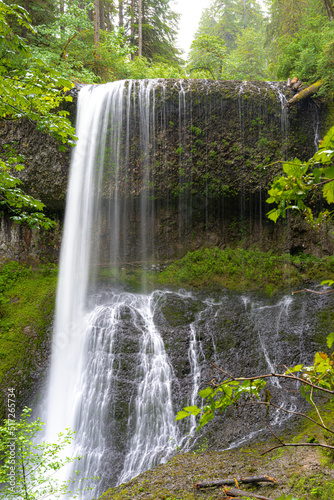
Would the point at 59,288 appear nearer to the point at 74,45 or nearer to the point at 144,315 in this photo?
the point at 144,315

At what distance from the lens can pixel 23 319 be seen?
7715 mm

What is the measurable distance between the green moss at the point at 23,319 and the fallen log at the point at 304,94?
27.0ft

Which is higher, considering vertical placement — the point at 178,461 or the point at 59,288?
the point at 59,288

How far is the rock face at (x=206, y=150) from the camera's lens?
9242 millimetres

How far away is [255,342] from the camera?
655 centimetres

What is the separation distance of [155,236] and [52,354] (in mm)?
4758

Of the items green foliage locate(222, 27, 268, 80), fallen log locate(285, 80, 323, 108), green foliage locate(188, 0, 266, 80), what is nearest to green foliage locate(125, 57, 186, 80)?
green foliage locate(188, 0, 266, 80)

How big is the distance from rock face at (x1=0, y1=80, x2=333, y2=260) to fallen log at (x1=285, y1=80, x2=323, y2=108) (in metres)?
0.21

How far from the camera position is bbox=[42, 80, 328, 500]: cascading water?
5.62 m

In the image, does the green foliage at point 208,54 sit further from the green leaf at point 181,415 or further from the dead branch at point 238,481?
the green leaf at point 181,415

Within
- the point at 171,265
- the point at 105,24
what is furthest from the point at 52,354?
the point at 105,24

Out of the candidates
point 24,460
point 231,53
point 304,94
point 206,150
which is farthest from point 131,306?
point 231,53

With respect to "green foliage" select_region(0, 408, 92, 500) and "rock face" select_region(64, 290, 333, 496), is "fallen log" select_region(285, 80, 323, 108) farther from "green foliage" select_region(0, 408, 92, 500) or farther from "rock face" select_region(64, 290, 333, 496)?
"green foliage" select_region(0, 408, 92, 500)

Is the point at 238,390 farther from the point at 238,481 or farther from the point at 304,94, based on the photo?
the point at 304,94
